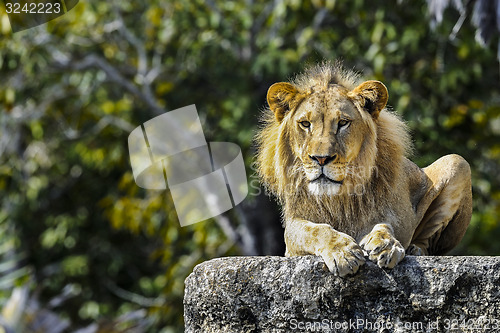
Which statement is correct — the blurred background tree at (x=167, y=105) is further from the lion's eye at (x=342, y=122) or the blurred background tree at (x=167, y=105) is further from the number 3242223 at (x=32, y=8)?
the lion's eye at (x=342, y=122)

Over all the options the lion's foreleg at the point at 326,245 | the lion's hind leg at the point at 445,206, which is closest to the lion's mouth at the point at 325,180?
the lion's foreleg at the point at 326,245

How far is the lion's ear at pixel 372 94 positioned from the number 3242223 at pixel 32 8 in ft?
20.7

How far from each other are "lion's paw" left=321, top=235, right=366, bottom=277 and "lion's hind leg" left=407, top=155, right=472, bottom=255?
2.19ft

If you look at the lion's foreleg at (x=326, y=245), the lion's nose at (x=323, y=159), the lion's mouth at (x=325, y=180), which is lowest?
the lion's foreleg at (x=326, y=245)

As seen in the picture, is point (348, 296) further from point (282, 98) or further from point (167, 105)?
point (167, 105)

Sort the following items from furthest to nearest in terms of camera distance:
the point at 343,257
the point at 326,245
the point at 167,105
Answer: the point at 167,105, the point at 326,245, the point at 343,257

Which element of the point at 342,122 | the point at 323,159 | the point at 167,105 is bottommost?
the point at 167,105

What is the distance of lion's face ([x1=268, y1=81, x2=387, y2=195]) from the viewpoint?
3.39 metres

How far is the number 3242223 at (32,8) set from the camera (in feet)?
29.6

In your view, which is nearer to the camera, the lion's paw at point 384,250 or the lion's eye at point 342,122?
the lion's paw at point 384,250

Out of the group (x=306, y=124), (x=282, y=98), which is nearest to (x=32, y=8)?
(x=282, y=98)

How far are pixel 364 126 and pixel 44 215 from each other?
967 cm

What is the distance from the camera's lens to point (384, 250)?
315 centimetres

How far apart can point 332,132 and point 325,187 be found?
0.25 metres
